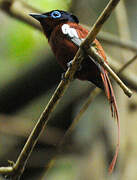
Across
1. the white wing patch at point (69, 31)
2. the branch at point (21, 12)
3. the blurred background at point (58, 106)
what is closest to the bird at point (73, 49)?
the white wing patch at point (69, 31)

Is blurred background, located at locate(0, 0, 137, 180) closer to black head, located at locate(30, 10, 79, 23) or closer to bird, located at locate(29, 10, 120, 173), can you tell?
black head, located at locate(30, 10, 79, 23)

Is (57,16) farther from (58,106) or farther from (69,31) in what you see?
(58,106)

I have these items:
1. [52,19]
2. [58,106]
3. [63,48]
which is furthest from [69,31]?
[58,106]

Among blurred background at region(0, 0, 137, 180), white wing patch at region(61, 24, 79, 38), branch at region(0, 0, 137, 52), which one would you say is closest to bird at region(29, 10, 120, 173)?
white wing patch at region(61, 24, 79, 38)

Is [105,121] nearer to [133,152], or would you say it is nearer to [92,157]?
[92,157]

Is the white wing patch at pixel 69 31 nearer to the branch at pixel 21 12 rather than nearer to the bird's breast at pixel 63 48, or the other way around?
the bird's breast at pixel 63 48

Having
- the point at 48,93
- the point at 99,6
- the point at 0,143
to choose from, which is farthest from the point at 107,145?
the point at 99,6

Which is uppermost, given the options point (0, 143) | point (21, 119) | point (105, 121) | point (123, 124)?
point (123, 124)
